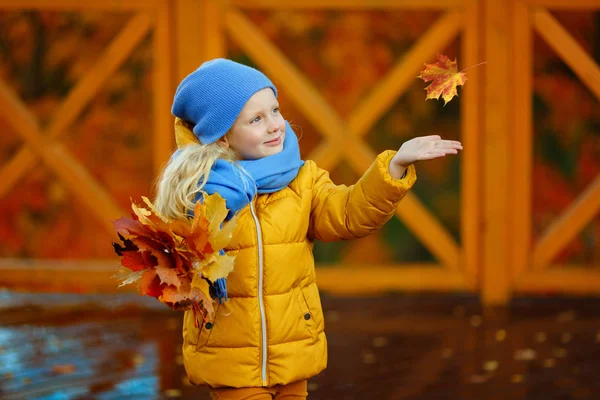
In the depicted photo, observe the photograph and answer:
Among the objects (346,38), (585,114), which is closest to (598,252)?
(585,114)

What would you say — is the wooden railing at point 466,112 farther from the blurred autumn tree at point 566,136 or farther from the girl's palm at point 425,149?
the girl's palm at point 425,149

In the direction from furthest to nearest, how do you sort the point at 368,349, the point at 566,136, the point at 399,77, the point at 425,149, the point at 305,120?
the point at 305,120, the point at 566,136, the point at 399,77, the point at 368,349, the point at 425,149

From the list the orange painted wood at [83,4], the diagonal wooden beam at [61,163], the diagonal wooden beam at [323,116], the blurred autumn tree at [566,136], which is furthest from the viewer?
the blurred autumn tree at [566,136]

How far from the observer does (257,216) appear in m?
2.97

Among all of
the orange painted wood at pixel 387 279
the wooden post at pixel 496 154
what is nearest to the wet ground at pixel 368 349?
the orange painted wood at pixel 387 279

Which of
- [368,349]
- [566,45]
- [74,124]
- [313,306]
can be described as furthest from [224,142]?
[74,124]

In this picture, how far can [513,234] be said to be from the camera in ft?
22.1

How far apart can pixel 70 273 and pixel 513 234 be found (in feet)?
9.90

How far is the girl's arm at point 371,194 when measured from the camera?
280cm

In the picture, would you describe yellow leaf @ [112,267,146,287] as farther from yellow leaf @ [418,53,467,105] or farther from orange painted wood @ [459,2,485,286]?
orange painted wood @ [459,2,485,286]

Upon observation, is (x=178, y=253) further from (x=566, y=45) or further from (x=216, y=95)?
(x=566, y=45)

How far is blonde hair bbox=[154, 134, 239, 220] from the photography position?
287 centimetres

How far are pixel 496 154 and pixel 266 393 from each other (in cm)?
402

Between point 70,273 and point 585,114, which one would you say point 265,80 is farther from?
point 585,114
